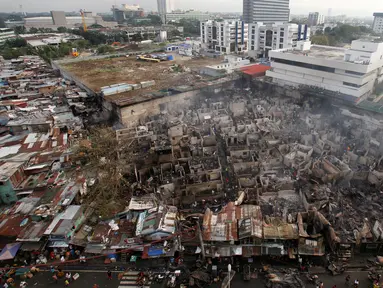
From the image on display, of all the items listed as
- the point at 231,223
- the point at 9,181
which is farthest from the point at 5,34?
the point at 231,223

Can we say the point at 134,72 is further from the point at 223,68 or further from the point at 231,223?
the point at 231,223

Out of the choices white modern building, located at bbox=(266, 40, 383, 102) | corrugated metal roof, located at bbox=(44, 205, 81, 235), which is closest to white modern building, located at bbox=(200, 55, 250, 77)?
white modern building, located at bbox=(266, 40, 383, 102)

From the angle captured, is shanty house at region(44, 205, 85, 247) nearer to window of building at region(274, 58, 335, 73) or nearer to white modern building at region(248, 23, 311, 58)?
window of building at region(274, 58, 335, 73)

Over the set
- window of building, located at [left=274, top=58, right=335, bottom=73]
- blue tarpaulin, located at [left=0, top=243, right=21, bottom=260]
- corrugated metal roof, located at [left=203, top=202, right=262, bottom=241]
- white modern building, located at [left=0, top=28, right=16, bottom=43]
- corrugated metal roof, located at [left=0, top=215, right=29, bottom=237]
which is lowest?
blue tarpaulin, located at [left=0, top=243, right=21, bottom=260]

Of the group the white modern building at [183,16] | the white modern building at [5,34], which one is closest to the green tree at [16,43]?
A: the white modern building at [5,34]

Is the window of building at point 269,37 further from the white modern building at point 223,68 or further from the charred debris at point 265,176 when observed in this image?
the charred debris at point 265,176

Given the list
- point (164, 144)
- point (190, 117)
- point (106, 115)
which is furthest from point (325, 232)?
point (106, 115)
